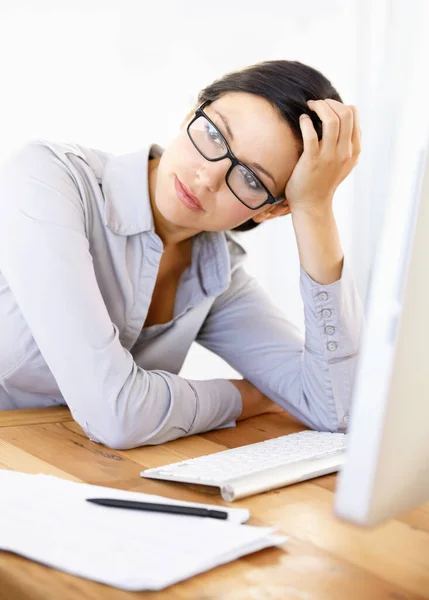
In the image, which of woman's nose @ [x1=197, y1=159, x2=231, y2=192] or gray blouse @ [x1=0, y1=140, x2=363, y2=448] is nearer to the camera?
gray blouse @ [x1=0, y1=140, x2=363, y2=448]

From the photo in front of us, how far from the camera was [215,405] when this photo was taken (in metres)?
1.28

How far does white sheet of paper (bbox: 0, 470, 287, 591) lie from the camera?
0.64m

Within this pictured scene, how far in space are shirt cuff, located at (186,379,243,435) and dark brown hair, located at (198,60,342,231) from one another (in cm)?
46

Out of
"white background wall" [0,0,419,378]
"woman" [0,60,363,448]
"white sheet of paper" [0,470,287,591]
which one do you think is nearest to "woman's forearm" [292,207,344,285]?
"woman" [0,60,363,448]

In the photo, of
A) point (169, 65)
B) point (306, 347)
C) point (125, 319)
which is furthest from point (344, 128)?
point (169, 65)

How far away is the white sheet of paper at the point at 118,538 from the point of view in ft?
2.11

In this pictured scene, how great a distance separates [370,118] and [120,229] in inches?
79.1

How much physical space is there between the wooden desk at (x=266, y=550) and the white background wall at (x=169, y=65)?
1850 mm

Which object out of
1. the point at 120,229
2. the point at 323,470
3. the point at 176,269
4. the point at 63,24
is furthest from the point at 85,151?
the point at 63,24

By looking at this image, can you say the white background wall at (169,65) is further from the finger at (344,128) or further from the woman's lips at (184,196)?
the finger at (344,128)

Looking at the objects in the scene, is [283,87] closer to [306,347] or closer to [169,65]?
[306,347]

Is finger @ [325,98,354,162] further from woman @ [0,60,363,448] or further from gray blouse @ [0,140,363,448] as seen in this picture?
gray blouse @ [0,140,363,448]

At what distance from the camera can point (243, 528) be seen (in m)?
0.75

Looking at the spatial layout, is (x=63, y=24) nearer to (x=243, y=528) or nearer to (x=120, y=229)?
(x=120, y=229)
